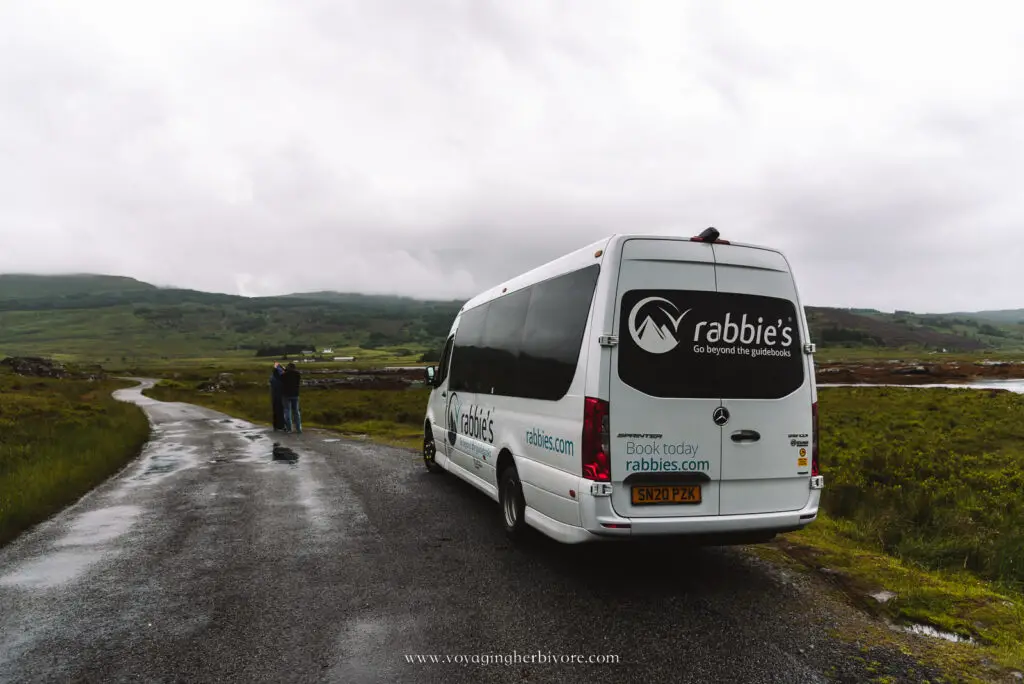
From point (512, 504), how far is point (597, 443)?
2.26 meters

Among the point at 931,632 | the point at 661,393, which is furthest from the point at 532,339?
the point at 931,632

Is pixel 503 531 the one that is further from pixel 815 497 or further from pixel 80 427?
pixel 80 427

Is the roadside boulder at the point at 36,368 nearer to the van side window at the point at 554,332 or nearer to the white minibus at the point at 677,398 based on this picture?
the van side window at the point at 554,332

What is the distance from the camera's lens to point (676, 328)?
5676mm

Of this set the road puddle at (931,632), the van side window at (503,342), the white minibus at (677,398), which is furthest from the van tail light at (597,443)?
the road puddle at (931,632)

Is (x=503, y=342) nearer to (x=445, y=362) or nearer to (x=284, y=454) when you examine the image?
(x=445, y=362)

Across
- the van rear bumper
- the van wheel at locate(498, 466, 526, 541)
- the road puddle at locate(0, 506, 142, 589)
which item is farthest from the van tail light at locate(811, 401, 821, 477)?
the road puddle at locate(0, 506, 142, 589)

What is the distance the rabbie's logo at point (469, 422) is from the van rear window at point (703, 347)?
2.95 metres

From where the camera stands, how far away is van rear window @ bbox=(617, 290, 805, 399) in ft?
18.3

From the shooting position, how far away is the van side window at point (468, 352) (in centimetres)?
916

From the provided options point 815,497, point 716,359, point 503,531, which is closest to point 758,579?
point 815,497

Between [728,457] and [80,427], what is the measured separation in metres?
17.8

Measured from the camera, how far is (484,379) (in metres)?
8.58

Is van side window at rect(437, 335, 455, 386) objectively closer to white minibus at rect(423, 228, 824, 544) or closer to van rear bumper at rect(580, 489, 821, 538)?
white minibus at rect(423, 228, 824, 544)
